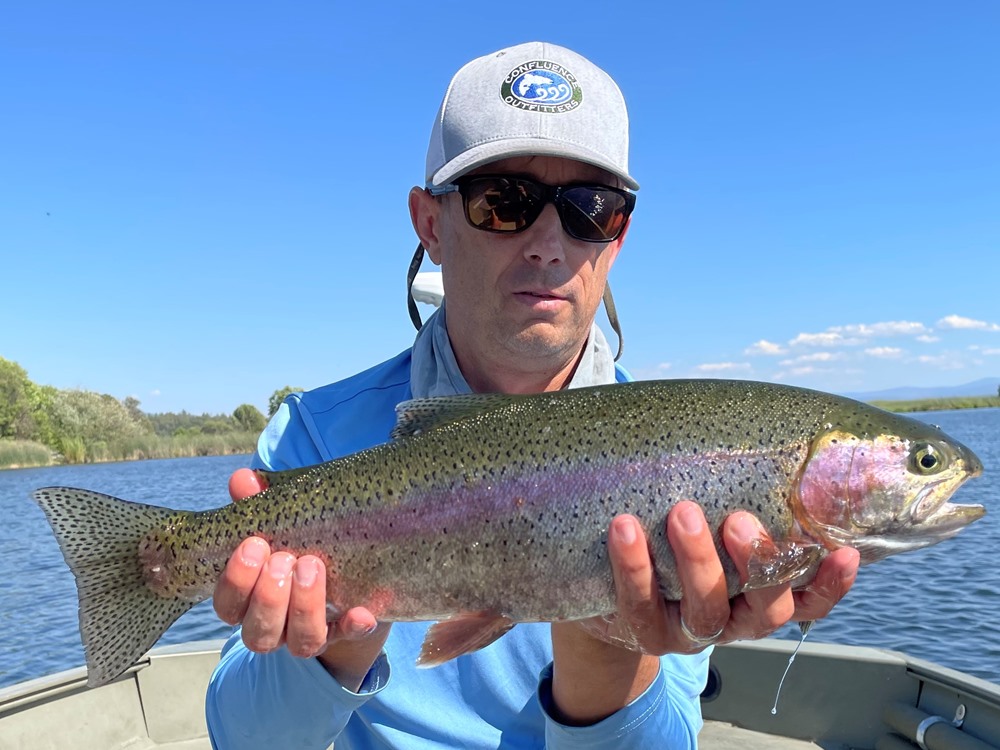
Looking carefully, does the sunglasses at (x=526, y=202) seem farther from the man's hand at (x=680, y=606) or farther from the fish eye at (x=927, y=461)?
the fish eye at (x=927, y=461)

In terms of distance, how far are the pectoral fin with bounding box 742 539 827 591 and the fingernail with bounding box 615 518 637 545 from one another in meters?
0.39

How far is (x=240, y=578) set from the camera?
2598 millimetres

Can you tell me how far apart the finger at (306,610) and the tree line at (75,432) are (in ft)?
174

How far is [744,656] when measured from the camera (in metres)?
6.34

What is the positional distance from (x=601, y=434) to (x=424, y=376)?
1082mm

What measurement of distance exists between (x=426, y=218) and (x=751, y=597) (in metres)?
2.23

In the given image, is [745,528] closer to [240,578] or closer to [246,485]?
[240,578]

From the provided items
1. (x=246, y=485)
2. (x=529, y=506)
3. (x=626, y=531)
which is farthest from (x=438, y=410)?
(x=626, y=531)

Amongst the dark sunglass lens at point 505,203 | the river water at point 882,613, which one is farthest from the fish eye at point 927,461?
the river water at point 882,613

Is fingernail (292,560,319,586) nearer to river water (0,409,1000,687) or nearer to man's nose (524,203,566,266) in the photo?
man's nose (524,203,566,266)

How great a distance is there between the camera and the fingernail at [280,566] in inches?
102

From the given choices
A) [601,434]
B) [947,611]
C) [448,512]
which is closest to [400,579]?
[448,512]

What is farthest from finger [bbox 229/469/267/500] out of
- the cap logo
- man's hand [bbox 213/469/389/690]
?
the cap logo

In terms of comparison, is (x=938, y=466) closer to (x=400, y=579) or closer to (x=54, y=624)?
(x=400, y=579)
